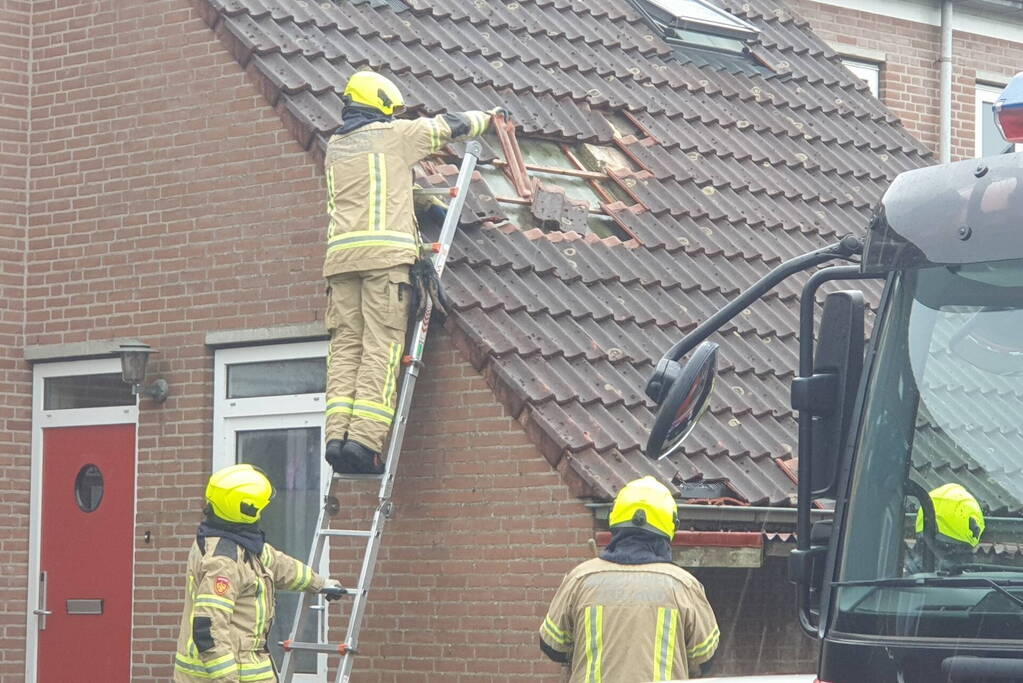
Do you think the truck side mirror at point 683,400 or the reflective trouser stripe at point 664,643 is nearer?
the truck side mirror at point 683,400

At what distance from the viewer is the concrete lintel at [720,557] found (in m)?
9.51

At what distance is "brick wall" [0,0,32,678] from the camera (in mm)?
11836

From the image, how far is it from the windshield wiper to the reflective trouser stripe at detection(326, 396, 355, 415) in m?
4.33

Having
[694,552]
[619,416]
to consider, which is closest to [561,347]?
[619,416]

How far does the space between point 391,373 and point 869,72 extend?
359 inches

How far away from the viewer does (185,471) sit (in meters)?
11.2

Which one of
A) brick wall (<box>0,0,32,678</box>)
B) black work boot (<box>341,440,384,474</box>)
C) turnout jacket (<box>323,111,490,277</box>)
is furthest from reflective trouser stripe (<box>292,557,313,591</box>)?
brick wall (<box>0,0,32,678</box>)

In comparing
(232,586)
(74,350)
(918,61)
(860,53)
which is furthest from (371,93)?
(918,61)

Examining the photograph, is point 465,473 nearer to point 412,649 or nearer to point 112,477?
point 412,649

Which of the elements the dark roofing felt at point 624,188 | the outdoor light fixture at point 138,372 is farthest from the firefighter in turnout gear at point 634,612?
the outdoor light fixture at point 138,372

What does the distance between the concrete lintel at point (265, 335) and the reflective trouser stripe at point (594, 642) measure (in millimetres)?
3069

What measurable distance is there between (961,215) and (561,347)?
4363 mm

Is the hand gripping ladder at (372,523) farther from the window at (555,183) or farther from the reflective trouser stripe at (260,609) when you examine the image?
the window at (555,183)

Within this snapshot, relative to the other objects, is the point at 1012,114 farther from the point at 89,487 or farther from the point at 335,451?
the point at 89,487
